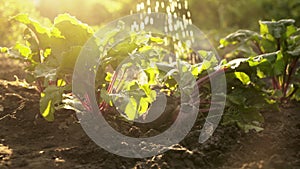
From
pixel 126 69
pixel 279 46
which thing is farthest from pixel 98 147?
pixel 279 46

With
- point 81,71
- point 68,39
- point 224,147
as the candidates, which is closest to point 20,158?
point 81,71

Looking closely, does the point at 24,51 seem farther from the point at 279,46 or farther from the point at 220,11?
the point at 220,11

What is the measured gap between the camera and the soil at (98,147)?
2.52 metres

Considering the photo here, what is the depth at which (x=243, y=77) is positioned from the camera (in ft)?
10.5

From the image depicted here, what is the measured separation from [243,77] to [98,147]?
115 cm

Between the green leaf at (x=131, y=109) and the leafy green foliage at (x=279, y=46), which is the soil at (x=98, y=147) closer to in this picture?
the green leaf at (x=131, y=109)

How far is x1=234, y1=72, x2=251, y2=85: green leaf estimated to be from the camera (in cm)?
319

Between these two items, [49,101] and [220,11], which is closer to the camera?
[49,101]

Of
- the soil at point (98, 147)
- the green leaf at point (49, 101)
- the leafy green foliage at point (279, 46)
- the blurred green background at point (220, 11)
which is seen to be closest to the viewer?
the soil at point (98, 147)

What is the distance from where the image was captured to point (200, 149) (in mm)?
2807

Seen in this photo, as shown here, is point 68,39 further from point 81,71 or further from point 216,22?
point 216,22

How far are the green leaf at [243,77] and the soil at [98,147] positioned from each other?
0.35 meters

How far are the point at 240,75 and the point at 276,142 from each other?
1.72ft

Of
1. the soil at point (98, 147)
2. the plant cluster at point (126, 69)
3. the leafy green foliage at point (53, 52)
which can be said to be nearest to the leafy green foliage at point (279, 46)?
the plant cluster at point (126, 69)
